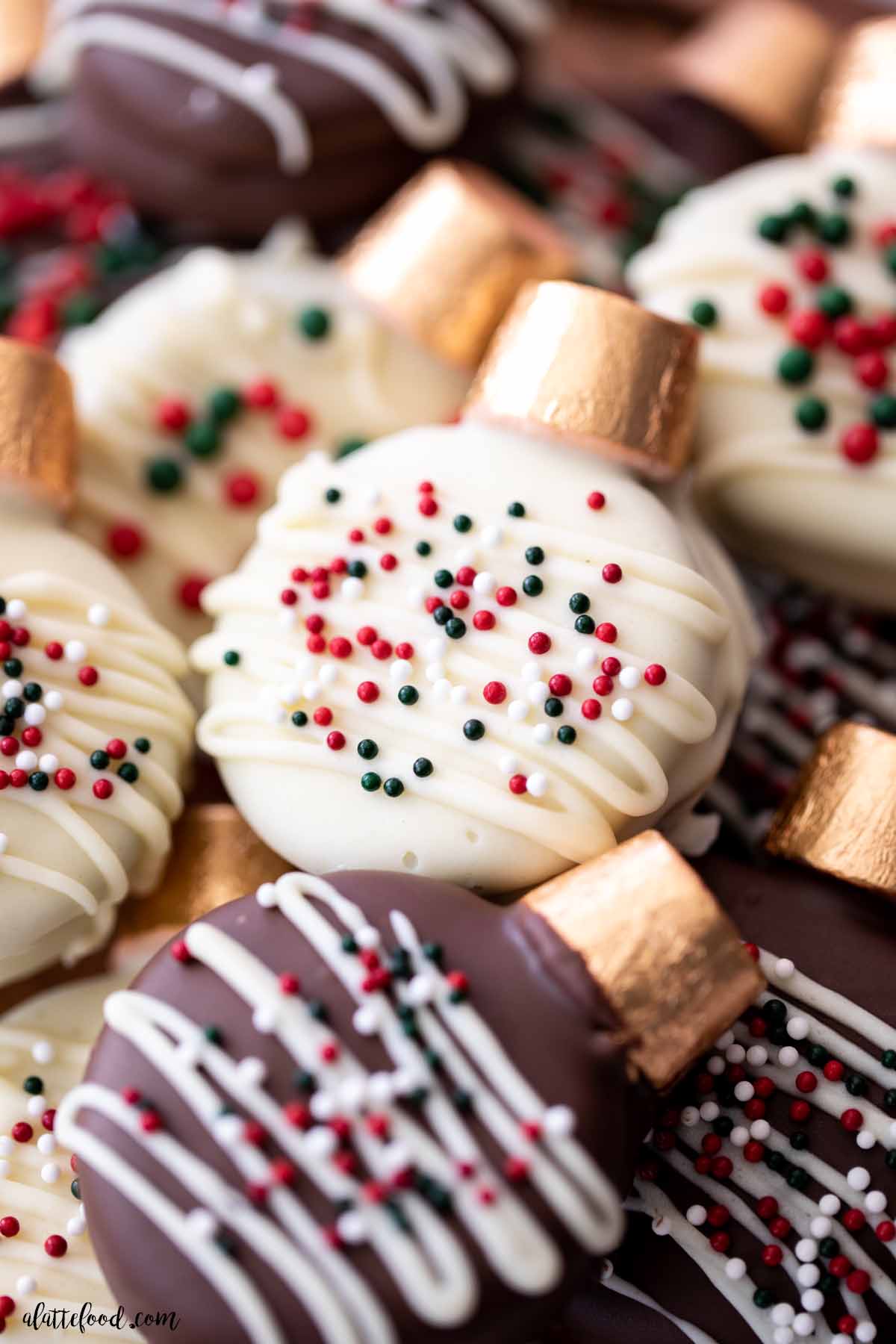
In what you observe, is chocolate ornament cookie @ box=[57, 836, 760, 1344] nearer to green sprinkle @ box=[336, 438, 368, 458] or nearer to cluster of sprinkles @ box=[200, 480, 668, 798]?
cluster of sprinkles @ box=[200, 480, 668, 798]

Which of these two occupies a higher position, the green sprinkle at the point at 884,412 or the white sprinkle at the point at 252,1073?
the green sprinkle at the point at 884,412

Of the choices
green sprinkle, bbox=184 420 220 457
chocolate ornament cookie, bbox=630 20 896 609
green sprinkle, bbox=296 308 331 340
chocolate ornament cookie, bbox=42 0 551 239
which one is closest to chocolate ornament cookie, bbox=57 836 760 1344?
chocolate ornament cookie, bbox=630 20 896 609

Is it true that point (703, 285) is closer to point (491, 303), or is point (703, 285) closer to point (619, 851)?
point (491, 303)

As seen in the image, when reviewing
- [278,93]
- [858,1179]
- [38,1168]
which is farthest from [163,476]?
[858,1179]

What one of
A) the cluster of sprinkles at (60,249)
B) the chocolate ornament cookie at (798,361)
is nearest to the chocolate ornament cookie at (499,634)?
the chocolate ornament cookie at (798,361)

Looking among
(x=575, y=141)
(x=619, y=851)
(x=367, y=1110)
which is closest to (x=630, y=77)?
(x=575, y=141)

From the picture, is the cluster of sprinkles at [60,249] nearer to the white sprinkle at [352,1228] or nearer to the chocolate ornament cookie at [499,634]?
the chocolate ornament cookie at [499,634]

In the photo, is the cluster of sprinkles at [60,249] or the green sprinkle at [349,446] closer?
the green sprinkle at [349,446]

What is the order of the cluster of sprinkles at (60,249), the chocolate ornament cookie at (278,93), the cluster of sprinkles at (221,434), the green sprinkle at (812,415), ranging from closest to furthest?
the green sprinkle at (812,415)
the cluster of sprinkles at (221,434)
the chocolate ornament cookie at (278,93)
the cluster of sprinkles at (60,249)
